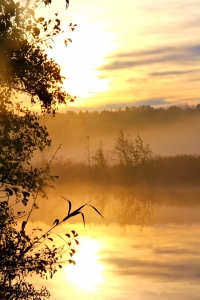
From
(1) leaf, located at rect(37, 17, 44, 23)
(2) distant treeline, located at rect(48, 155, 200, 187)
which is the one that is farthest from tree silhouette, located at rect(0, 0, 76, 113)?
(2) distant treeline, located at rect(48, 155, 200, 187)

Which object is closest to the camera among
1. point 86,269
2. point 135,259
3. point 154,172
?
point 86,269

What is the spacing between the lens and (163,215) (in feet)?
108

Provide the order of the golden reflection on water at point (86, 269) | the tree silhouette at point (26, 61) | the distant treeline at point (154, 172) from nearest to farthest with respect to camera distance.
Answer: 1. the tree silhouette at point (26, 61)
2. the golden reflection on water at point (86, 269)
3. the distant treeline at point (154, 172)

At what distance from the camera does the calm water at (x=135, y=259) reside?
14.9 metres

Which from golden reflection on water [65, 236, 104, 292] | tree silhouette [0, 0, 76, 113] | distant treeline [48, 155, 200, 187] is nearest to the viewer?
tree silhouette [0, 0, 76, 113]

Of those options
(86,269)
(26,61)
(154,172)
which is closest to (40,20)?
(26,61)

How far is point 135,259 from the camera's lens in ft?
62.4

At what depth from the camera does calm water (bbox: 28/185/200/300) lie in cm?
1485

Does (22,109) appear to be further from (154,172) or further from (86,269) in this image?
(154,172)

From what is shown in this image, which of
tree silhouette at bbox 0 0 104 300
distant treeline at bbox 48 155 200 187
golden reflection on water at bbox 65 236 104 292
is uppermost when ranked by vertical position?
distant treeline at bbox 48 155 200 187

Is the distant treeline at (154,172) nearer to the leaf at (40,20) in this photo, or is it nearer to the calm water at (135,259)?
the calm water at (135,259)

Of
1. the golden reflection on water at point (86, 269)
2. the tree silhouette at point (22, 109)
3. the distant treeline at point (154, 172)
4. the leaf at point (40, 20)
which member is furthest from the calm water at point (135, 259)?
the distant treeline at point (154, 172)

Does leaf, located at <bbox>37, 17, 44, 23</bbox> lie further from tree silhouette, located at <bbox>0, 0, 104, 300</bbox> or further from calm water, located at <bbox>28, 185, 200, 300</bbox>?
calm water, located at <bbox>28, 185, 200, 300</bbox>

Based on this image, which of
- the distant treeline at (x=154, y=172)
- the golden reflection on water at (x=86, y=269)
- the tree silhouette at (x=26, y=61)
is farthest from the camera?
the distant treeline at (x=154, y=172)
